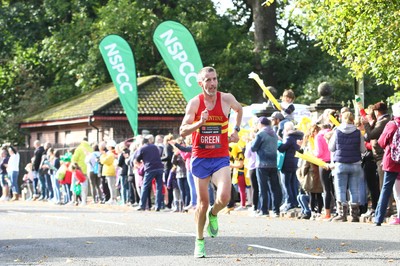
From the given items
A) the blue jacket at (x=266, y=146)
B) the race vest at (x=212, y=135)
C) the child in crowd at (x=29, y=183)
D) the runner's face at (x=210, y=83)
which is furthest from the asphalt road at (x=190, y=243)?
the child in crowd at (x=29, y=183)

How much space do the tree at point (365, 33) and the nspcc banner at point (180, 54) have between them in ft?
20.3

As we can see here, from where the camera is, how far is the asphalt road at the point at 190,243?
12.8 meters

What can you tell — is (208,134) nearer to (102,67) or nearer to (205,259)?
(205,259)

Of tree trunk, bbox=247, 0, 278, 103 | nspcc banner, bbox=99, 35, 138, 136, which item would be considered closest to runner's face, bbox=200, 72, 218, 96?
nspcc banner, bbox=99, 35, 138, 136

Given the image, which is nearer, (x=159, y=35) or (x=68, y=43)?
(x=159, y=35)

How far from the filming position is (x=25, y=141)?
187ft

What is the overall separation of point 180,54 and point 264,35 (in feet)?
66.6

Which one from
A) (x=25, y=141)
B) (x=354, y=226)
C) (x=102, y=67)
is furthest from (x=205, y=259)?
(x=25, y=141)

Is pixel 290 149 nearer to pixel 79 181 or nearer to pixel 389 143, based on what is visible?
pixel 389 143

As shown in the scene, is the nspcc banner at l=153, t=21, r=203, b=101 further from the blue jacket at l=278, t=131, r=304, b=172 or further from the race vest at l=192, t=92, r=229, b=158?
the race vest at l=192, t=92, r=229, b=158

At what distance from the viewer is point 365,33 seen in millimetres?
22422

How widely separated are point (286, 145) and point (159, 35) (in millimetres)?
10631

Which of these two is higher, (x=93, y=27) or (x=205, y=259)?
(x=93, y=27)

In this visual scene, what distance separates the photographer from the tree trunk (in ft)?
167
